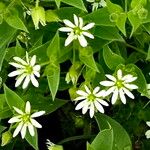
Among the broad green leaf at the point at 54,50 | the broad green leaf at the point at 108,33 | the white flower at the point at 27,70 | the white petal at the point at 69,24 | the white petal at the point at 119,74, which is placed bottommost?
the white petal at the point at 119,74

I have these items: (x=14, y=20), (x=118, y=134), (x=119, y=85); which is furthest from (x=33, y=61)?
(x=118, y=134)

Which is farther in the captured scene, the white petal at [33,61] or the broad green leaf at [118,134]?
the broad green leaf at [118,134]

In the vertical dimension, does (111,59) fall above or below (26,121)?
above

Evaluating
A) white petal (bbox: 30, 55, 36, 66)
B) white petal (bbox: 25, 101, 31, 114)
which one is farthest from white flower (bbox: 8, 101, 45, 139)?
white petal (bbox: 30, 55, 36, 66)

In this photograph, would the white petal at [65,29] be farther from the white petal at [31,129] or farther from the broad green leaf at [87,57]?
the white petal at [31,129]

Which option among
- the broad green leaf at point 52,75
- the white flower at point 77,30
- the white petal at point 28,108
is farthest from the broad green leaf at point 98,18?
the white petal at point 28,108

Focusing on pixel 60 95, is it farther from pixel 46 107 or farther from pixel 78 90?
pixel 78 90

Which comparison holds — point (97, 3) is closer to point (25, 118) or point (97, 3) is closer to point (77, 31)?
point (77, 31)
